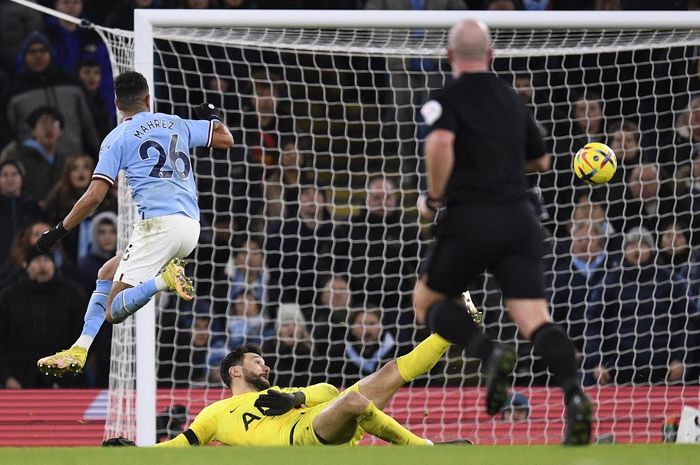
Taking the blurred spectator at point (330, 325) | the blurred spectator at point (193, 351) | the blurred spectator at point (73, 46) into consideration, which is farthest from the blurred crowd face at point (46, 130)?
the blurred spectator at point (330, 325)

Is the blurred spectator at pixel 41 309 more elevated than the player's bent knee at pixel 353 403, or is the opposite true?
the blurred spectator at pixel 41 309

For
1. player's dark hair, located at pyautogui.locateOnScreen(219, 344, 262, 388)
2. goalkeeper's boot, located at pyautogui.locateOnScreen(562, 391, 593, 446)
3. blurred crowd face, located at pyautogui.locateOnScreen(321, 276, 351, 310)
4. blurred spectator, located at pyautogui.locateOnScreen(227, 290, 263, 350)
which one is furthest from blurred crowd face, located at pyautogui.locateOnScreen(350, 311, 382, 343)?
goalkeeper's boot, located at pyautogui.locateOnScreen(562, 391, 593, 446)

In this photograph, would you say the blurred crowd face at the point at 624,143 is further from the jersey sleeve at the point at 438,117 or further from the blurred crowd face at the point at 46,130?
the jersey sleeve at the point at 438,117

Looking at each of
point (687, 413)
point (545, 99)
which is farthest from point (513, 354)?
point (545, 99)

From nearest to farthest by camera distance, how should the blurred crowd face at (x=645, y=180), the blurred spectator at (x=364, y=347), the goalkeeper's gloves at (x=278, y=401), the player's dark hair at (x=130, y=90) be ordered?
the player's dark hair at (x=130, y=90) < the goalkeeper's gloves at (x=278, y=401) < the blurred spectator at (x=364, y=347) < the blurred crowd face at (x=645, y=180)

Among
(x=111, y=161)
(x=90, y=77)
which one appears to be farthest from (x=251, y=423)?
(x=90, y=77)

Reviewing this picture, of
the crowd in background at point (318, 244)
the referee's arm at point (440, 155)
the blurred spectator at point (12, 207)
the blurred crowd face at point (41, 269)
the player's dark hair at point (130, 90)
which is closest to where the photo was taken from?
the referee's arm at point (440, 155)

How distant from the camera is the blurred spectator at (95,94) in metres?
11.3

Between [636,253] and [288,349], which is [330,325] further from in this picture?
[636,253]

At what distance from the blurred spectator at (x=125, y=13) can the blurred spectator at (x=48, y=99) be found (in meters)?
0.63

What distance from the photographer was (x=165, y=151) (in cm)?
756

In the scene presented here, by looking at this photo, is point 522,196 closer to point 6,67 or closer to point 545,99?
point 545,99

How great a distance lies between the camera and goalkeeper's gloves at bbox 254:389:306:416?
7.93m

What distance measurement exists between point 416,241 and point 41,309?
2.93 metres
